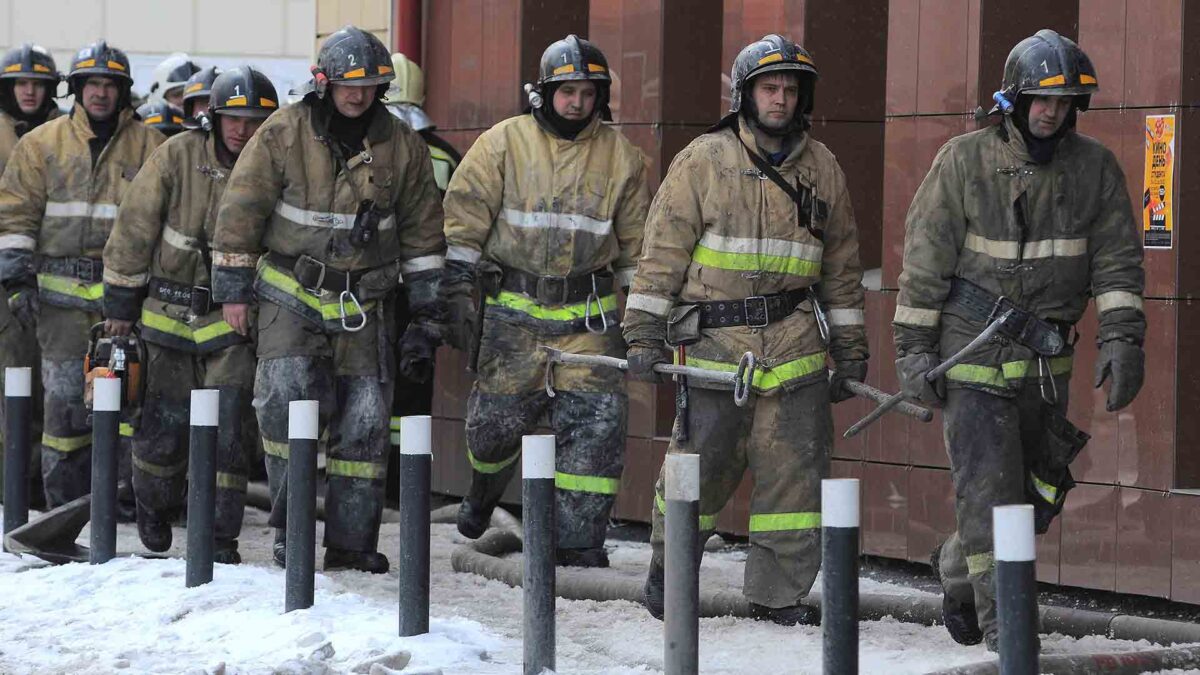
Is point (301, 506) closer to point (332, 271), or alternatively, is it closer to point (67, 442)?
point (332, 271)

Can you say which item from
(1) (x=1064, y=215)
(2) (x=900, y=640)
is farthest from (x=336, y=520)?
(1) (x=1064, y=215)

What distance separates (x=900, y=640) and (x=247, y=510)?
5.73 meters

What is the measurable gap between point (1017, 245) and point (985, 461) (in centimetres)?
78

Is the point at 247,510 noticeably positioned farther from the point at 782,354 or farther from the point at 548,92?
the point at 782,354

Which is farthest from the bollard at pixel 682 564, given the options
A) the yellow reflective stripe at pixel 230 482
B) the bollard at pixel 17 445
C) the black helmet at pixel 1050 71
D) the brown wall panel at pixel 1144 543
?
the bollard at pixel 17 445

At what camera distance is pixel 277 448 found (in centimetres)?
1061

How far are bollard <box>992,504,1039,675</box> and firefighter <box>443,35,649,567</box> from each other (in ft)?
14.8

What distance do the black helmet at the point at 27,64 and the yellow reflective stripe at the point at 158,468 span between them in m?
3.26

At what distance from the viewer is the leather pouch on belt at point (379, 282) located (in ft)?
34.9

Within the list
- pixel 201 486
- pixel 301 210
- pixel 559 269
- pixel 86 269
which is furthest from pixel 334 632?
pixel 86 269

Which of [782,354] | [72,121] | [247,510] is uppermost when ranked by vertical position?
[72,121]

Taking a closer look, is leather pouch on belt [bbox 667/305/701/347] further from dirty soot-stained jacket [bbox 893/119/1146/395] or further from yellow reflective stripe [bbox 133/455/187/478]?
yellow reflective stripe [bbox 133/455/187/478]

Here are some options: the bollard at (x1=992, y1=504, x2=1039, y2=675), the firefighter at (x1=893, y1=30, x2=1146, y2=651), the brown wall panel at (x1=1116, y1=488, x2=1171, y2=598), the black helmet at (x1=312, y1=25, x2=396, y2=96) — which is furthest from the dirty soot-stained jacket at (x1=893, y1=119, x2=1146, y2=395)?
the black helmet at (x1=312, y1=25, x2=396, y2=96)

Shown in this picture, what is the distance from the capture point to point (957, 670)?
24.1 feet
